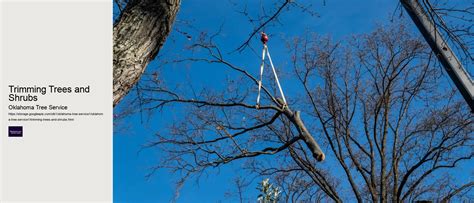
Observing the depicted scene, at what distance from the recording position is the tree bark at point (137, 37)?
2207 millimetres

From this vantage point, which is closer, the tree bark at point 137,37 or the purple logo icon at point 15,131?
the tree bark at point 137,37

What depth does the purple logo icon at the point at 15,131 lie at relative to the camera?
97.6 inches

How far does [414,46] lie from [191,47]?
4698mm

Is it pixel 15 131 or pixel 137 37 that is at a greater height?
pixel 137 37

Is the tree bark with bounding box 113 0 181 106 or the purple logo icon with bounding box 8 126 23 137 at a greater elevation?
the tree bark with bounding box 113 0 181 106

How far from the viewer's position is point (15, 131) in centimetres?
253

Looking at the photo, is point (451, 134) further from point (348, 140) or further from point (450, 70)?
point (450, 70)

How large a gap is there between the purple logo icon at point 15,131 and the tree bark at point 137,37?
0.61m

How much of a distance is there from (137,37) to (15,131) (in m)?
0.88

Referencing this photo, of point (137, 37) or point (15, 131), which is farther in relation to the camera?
point (15, 131)

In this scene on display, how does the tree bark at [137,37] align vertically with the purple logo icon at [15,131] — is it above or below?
above

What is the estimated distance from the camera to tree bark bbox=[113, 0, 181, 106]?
2207 millimetres

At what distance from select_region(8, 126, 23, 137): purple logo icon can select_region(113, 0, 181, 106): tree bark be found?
611 mm

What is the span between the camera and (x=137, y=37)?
2.26 metres
